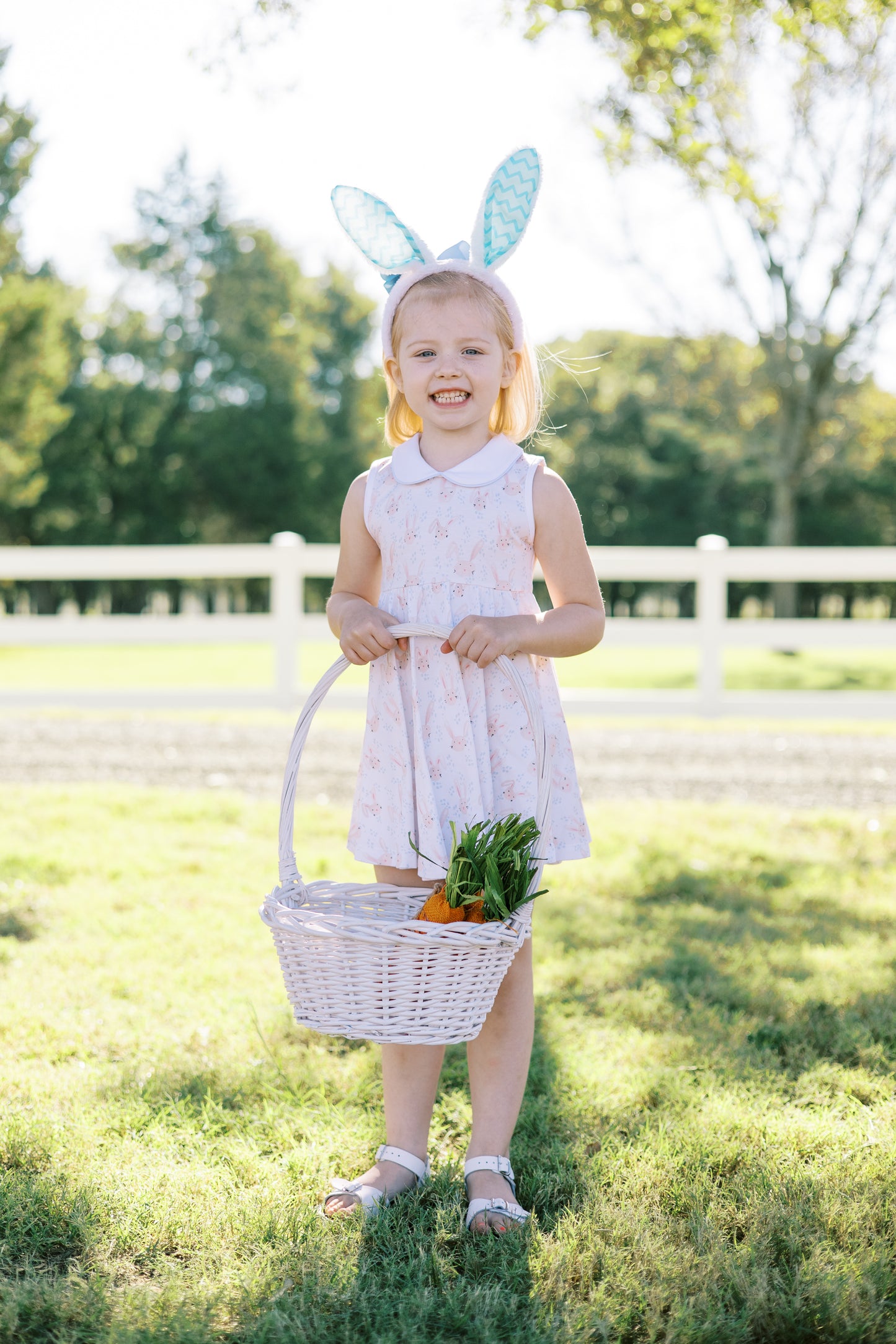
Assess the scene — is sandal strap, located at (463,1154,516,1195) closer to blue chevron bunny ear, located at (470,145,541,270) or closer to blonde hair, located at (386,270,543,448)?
blonde hair, located at (386,270,543,448)

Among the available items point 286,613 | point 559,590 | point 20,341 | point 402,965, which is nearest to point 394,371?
point 559,590

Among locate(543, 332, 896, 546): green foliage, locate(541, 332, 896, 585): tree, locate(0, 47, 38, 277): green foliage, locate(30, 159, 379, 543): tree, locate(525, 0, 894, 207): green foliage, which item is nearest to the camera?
locate(525, 0, 894, 207): green foliage

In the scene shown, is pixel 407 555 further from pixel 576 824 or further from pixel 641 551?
pixel 641 551

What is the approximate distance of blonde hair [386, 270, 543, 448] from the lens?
230cm

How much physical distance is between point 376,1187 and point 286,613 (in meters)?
A: 6.86

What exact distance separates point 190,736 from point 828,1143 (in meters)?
6.03

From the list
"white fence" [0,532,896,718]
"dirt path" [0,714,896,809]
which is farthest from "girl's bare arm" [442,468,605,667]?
"white fence" [0,532,896,718]

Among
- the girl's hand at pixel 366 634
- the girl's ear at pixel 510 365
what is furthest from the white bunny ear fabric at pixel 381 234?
the girl's hand at pixel 366 634

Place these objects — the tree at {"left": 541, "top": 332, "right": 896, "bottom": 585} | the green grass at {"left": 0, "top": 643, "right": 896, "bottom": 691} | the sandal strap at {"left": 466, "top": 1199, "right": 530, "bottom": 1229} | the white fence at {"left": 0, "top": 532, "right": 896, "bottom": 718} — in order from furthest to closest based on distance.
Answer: the tree at {"left": 541, "top": 332, "right": 896, "bottom": 585}, the green grass at {"left": 0, "top": 643, "right": 896, "bottom": 691}, the white fence at {"left": 0, "top": 532, "right": 896, "bottom": 718}, the sandal strap at {"left": 466, "top": 1199, "right": 530, "bottom": 1229}

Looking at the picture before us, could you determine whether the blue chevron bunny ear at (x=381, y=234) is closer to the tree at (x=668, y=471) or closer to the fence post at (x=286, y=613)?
the fence post at (x=286, y=613)

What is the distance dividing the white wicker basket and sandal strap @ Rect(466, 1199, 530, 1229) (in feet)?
0.95

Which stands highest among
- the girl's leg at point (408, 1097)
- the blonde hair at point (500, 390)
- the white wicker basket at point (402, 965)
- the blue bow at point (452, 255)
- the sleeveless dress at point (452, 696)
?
the blue bow at point (452, 255)

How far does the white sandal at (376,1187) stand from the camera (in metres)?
2.11

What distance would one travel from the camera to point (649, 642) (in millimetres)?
9141
